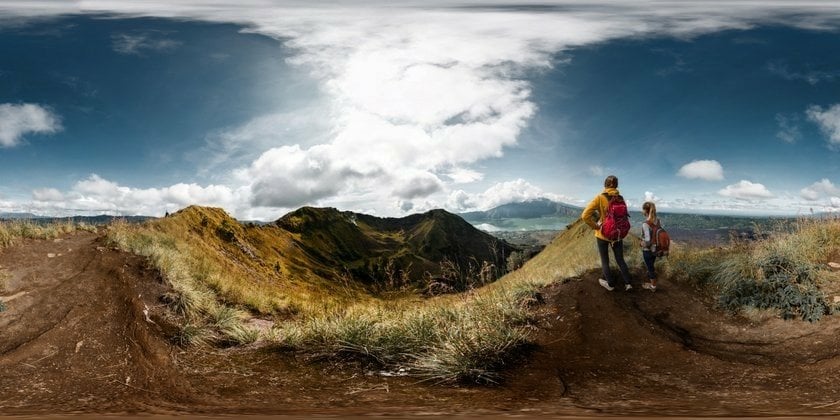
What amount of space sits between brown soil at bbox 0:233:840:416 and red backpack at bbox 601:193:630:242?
1.46 meters

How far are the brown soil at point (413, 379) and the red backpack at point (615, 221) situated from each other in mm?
1461

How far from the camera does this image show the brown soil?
652 cm

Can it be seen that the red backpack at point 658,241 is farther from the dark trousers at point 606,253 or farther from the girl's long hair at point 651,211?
the dark trousers at point 606,253

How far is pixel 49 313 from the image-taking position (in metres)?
10.9

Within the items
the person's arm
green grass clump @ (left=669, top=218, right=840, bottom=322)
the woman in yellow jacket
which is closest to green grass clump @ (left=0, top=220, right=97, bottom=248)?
the person's arm

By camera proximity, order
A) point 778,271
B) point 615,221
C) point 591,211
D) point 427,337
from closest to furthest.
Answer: point 427,337 < point 615,221 < point 591,211 < point 778,271

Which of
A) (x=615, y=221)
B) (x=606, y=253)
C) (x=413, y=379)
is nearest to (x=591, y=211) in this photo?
(x=615, y=221)

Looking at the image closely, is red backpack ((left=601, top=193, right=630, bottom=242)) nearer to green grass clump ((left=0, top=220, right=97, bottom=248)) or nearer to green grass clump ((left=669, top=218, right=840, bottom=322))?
green grass clump ((left=669, top=218, right=840, bottom=322))

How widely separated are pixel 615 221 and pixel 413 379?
7.17 meters

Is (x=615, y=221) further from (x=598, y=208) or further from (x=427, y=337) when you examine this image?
(x=427, y=337)

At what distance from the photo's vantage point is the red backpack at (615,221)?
12680 millimetres

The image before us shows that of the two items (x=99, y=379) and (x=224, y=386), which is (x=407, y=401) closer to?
(x=224, y=386)

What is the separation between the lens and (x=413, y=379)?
802 cm

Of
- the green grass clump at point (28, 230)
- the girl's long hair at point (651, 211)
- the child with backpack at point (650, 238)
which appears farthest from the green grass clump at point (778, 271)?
the green grass clump at point (28, 230)
